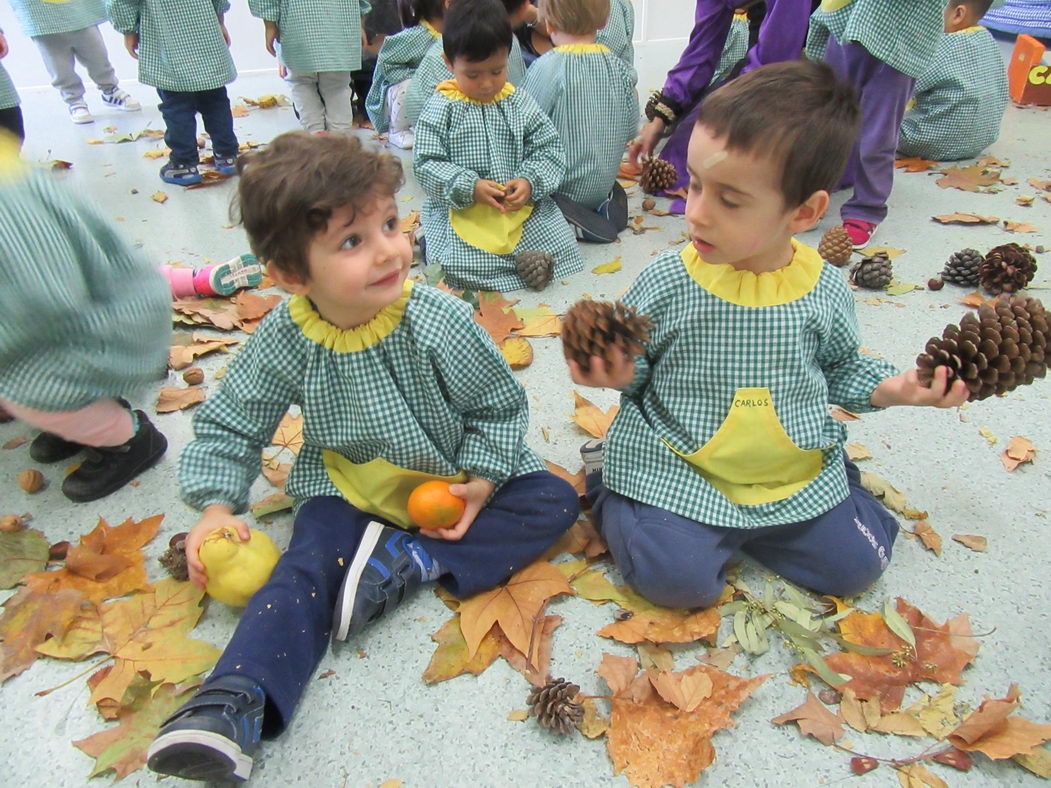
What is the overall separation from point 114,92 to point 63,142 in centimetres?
80

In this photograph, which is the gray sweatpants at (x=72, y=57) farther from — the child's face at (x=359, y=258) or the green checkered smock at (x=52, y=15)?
the child's face at (x=359, y=258)

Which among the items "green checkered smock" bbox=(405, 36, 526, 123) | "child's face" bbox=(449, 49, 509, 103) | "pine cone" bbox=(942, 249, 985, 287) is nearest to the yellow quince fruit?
"child's face" bbox=(449, 49, 509, 103)

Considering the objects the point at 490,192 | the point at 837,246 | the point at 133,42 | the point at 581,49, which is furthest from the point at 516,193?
the point at 133,42

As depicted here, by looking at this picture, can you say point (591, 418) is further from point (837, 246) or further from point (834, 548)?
point (837, 246)

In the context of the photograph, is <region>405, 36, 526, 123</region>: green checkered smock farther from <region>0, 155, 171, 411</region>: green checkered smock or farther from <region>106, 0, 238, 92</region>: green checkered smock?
<region>0, 155, 171, 411</region>: green checkered smock

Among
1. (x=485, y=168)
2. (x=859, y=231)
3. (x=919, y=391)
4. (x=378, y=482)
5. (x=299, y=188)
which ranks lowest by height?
(x=859, y=231)

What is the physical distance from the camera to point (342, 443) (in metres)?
1.33

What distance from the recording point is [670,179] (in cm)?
317

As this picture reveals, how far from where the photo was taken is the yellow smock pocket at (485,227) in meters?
2.47

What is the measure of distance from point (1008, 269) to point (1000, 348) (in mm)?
1432

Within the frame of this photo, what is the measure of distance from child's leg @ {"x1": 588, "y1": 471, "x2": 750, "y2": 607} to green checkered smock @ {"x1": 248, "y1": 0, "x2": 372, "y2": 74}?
303 cm

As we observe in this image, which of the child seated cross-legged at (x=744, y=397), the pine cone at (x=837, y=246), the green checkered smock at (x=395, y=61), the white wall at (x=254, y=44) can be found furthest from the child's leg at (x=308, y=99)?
the child seated cross-legged at (x=744, y=397)

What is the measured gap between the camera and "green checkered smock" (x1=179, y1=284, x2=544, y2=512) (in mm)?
1248

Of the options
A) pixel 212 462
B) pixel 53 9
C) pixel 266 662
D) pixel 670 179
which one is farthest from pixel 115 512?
pixel 53 9
